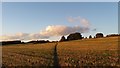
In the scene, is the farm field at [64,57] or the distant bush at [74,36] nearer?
the farm field at [64,57]

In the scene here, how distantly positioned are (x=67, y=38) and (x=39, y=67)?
102785 millimetres

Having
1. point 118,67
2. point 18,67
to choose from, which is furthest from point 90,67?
point 18,67

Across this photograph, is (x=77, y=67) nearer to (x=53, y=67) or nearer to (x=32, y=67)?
(x=53, y=67)

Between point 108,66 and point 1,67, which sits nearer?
point 108,66

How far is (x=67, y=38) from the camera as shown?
119750mm

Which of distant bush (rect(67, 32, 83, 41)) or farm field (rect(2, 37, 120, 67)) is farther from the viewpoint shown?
distant bush (rect(67, 32, 83, 41))

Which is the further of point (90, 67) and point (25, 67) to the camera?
point (25, 67)

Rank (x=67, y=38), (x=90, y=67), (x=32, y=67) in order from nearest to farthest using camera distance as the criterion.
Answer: (x=90, y=67) < (x=32, y=67) < (x=67, y=38)

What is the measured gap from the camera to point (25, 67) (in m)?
17.6

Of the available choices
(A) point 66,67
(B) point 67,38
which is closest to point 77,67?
(A) point 66,67

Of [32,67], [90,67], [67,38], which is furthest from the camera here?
[67,38]

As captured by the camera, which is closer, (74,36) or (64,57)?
(64,57)

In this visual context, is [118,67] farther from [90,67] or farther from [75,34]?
[75,34]

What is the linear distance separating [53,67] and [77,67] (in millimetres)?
1433
